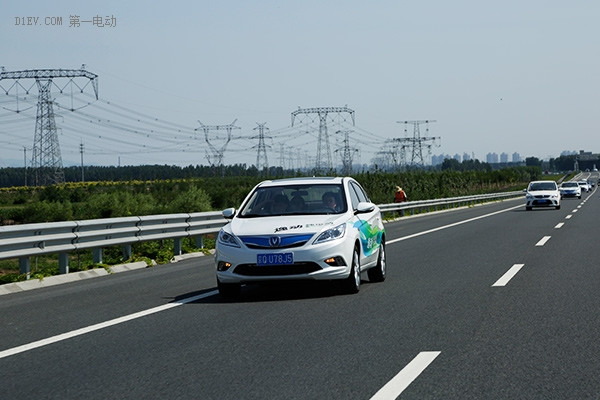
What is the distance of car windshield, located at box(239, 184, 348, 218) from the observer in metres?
12.0

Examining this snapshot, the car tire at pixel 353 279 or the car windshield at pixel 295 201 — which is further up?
the car windshield at pixel 295 201

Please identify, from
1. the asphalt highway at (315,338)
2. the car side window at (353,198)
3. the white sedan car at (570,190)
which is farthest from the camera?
the white sedan car at (570,190)

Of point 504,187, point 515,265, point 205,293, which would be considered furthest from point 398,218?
point 504,187

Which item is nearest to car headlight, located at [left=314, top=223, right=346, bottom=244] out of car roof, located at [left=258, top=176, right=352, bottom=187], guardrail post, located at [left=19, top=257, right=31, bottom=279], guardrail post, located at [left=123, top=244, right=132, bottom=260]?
car roof, located at [left=258, top=176, right=352, bottom=187]

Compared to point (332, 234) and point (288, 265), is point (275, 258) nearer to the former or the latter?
point (288, 265)

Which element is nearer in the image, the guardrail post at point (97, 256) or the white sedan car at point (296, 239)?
the white sedan car at point (296, 239)

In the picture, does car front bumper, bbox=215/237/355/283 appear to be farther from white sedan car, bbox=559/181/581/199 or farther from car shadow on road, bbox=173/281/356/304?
white sedan car, bbox=559/181/581/199

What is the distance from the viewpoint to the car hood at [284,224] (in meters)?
11.0

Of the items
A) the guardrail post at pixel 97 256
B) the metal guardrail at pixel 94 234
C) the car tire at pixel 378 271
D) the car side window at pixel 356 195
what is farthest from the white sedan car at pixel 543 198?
the car tire at pixel 378 271

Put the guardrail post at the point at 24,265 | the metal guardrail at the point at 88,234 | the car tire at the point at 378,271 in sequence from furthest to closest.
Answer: the guardrail post at the point at 24,265 < the metal guardrail at the point at 88,234 < the car tire at the point at 378,271

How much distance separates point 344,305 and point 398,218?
2718 cm

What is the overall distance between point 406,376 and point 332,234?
16.1ft

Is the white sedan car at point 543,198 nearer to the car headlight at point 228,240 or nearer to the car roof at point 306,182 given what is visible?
the car roof at point 306,182

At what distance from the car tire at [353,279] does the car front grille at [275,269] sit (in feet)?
2.14
